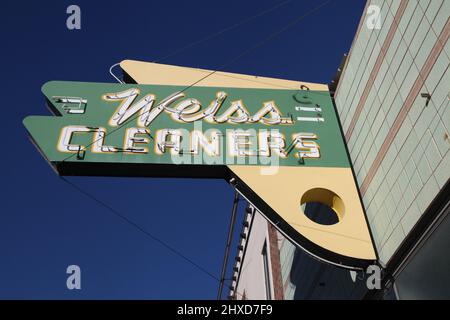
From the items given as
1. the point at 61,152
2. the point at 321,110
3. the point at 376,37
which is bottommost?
the point at 61,152

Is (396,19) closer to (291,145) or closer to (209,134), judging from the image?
(291,145)

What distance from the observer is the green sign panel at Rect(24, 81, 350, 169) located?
923 cm

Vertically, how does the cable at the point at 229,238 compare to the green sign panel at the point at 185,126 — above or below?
above

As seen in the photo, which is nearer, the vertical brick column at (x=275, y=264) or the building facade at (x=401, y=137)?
the building facade at (x=401, y=137)

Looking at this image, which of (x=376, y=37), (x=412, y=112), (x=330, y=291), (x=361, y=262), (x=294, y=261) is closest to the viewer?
(x=361, y=262)

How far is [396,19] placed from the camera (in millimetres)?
9367

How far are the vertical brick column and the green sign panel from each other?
7.73 m

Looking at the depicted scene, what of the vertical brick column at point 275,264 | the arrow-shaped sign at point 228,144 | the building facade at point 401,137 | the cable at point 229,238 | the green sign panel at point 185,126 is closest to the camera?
the building facade at point 401,137

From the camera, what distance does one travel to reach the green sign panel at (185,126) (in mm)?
9232

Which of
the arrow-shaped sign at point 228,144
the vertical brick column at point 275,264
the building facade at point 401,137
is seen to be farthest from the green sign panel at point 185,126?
the vertical brick column at point 275,264

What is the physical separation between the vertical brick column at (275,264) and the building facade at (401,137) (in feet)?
15.3

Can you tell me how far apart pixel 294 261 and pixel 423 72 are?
8623 millimetres

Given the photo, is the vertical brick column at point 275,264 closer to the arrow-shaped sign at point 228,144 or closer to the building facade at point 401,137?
the building facade at point 401,137
